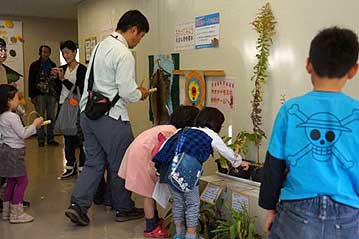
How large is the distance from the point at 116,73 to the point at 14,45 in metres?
5.58

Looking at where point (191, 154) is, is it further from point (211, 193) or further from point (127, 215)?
point (127, 215)

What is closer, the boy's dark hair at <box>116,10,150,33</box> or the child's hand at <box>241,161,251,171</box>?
the child's hand at <box>241,161,251,171</box>

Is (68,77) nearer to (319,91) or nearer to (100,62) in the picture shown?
(100,62)

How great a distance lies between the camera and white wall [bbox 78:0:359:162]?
250cm

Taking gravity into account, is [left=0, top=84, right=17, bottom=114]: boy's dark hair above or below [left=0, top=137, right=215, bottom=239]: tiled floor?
above

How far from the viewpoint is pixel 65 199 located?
372 centimetres

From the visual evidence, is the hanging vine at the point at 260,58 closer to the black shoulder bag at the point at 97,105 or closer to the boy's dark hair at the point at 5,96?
the black shoulder bag at the point at 97,105

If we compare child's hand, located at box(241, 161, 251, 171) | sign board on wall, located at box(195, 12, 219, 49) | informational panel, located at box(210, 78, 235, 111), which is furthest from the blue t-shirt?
sign board on wall, located at box(195, 12, 219, 49)

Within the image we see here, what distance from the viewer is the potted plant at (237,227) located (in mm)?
2426

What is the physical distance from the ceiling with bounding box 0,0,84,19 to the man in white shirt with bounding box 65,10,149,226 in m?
3.60

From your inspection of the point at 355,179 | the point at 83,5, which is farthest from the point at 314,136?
the point at 83,5

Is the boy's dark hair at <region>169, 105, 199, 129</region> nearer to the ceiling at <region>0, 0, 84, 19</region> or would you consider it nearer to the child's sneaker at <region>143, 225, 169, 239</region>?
the child's sneaker at <region>143, 225, 169, 239</region>

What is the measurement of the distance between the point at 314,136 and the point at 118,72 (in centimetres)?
182

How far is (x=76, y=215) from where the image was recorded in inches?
118
